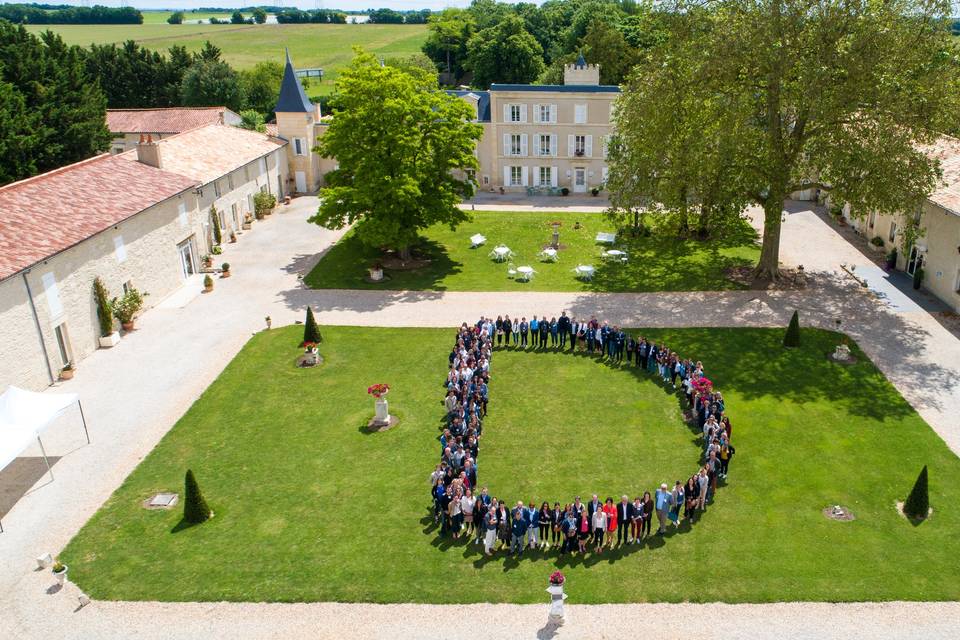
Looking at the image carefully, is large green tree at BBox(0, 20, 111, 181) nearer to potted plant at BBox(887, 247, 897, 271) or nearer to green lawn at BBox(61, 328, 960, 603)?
green lawn at BBox(61, 328, 960, 603)

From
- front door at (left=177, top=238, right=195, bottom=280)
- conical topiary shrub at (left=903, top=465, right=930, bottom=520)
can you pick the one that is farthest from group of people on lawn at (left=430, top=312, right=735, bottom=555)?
front door at (left=177, top=238, right=195, bottom=280)

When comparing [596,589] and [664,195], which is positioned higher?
[664,195]

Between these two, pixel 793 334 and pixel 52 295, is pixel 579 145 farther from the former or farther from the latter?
pixel 52 295

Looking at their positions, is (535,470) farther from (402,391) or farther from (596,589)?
(402,391)

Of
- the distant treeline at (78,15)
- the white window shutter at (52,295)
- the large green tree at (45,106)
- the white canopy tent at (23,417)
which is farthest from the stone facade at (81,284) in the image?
the distant treeline at (78,15)

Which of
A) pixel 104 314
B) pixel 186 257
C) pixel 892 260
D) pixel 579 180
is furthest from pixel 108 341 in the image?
pixel 892 260

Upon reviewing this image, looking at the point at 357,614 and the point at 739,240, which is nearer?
the point at 357,614

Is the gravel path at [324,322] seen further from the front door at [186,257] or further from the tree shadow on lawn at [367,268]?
the front door at [186,257]

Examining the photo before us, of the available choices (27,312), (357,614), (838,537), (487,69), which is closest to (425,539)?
(357,614)
